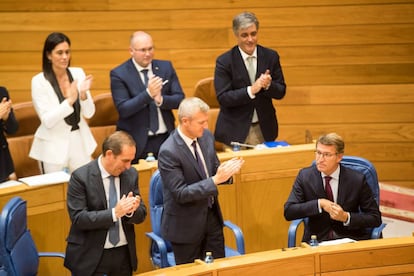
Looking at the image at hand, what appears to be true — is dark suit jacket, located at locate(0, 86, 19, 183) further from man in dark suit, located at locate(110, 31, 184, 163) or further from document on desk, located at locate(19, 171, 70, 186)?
man in dark suit, located at locate(110, 31, 184, 163)

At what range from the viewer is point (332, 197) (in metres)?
5.44

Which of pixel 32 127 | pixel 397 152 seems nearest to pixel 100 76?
pixel 32 127

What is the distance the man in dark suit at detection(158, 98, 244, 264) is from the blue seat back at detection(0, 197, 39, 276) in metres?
0.79

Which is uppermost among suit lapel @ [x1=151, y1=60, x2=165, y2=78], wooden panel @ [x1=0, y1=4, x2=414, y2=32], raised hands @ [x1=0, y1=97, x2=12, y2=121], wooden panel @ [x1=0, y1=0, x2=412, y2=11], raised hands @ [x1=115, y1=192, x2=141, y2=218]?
wooden panel @ [x1=0, y1=0, x2=412, y2=11]

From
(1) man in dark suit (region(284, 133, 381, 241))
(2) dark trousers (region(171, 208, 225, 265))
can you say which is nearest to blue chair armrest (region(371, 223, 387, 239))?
(1) man in dark suit (region(284, 133, 381, 241))

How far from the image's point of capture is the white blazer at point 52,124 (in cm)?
604

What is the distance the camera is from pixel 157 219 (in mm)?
5414

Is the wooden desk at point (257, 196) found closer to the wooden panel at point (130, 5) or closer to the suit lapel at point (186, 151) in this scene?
the suit lapel at point (186, 151)

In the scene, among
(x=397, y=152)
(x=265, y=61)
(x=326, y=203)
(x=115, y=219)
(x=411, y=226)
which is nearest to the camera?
(x=115, y=219)

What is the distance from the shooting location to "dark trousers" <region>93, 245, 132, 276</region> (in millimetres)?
4957

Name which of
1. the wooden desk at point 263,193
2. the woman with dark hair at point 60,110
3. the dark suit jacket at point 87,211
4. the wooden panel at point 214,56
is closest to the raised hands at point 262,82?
the wooden desk at point 263,193

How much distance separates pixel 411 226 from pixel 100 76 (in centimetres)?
301

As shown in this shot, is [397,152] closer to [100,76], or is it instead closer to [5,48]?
[100,76]

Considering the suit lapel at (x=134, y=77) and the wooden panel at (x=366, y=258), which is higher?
the suit lapel at (x=134, y=77)
